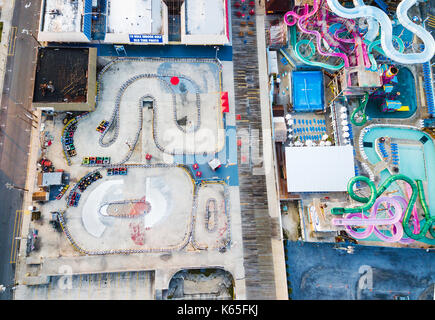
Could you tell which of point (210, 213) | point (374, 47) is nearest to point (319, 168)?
point (210, 213)

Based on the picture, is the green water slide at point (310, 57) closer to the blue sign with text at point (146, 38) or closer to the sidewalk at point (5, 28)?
the blue sign with text at point (146, 38)

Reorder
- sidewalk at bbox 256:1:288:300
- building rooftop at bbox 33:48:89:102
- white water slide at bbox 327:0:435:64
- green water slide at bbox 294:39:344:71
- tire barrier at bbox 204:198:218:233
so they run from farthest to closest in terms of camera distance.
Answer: green water slide at bbox 294:39:344:71 → tire barrier at bbox 204:198:218:233 → building rooftop at bbox 33:48:89:102 → sidewalk at bbox 256:1:288:300 → white water slide at bbox 327:0:435:64

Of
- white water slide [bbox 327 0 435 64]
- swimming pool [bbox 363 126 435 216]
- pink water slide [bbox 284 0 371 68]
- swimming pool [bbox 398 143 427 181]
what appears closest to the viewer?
white water slide [bbox 327 0 435 64]

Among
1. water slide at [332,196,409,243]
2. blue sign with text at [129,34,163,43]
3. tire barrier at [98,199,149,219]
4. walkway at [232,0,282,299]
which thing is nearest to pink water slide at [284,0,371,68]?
walkway at [232,0,282,299]

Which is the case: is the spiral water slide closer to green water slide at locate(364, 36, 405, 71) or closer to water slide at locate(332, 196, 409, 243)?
green water slide at locate(364, 36, 405, 71)

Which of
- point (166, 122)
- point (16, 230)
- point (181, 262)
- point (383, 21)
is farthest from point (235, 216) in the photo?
point (383, 21)

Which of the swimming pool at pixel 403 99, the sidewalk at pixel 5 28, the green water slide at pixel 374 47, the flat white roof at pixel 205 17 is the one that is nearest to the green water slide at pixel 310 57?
the green water slide at pixel 374 47
